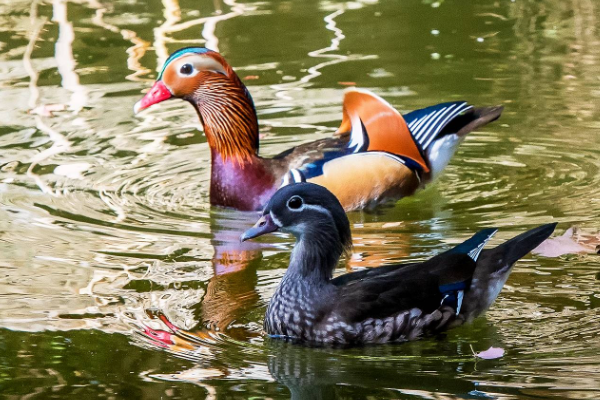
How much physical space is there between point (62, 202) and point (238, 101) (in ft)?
4.31

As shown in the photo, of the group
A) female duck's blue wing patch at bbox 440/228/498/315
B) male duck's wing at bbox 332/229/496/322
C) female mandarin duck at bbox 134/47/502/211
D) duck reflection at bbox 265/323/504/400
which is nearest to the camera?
duck reflection at bbox 265/323/504/400

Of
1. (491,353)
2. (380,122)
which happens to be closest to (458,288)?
(491,353)

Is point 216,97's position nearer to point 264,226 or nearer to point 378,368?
point 264,226

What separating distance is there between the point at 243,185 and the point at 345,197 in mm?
658

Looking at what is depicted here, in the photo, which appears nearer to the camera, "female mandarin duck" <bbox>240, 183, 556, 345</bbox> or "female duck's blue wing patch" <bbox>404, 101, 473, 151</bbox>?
"female mandarin duck" <bbox>240, 183, 556, 345</bbox>

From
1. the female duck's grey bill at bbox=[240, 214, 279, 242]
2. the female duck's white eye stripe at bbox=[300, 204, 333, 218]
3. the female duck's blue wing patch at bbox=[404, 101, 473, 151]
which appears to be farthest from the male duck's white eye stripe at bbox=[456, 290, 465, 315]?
the female duck's blue wing patch at bbox=[404, 101, 473, 151]

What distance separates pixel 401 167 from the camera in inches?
287

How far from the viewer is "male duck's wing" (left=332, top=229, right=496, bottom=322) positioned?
4910 millimetres

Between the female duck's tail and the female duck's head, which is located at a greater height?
the female duck's head

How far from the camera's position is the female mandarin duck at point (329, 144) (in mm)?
7129

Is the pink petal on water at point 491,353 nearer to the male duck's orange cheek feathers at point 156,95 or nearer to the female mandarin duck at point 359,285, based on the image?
the female mandarin duck at point 359,285

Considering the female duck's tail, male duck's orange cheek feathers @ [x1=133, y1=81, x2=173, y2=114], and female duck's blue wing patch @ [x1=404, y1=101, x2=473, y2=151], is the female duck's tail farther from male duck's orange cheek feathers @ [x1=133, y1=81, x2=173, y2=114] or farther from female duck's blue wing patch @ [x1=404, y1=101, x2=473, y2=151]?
male duck's orange cheek feathers @ [x1=133, y1=81, x2=173, y2=114]

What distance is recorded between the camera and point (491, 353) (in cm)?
477

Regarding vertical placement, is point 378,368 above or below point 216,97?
below
